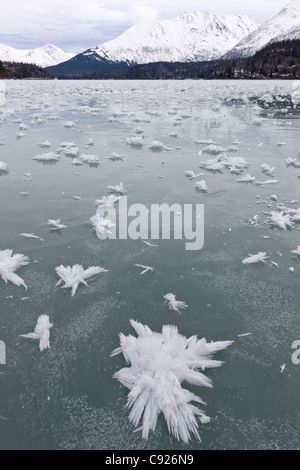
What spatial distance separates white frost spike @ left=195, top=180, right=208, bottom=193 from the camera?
6.27 m

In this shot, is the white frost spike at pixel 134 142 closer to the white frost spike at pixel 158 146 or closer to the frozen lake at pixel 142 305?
the white frost spike at pixel 158 146

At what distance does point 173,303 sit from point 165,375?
95cm

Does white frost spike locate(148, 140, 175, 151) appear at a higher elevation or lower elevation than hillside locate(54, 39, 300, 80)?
lower

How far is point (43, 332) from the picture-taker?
9.14 feet

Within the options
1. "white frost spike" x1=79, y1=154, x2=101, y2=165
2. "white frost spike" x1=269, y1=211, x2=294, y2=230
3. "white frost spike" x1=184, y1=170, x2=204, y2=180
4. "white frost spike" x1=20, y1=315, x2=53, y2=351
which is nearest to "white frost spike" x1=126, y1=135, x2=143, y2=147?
"white frost spike" x1=79, y1=154, x2=101, y2=165

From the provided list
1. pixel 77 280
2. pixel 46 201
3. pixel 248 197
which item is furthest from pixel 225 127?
pixel 77 280

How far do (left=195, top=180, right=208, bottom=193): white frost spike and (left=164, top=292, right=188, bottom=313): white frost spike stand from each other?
3.48 meters

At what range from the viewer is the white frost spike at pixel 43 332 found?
2698mm

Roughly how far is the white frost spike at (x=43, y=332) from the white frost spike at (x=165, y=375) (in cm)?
65

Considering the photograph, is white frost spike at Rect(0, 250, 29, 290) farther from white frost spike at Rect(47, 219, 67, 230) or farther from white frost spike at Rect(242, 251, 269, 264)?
white frost spike at Rect(242, 251, 269, 264)

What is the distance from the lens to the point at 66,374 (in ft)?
8.02

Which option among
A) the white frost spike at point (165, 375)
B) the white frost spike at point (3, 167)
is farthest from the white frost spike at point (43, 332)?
the white frost spike at point (3, 167)

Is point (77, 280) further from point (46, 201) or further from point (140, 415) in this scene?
point (46, 201)
